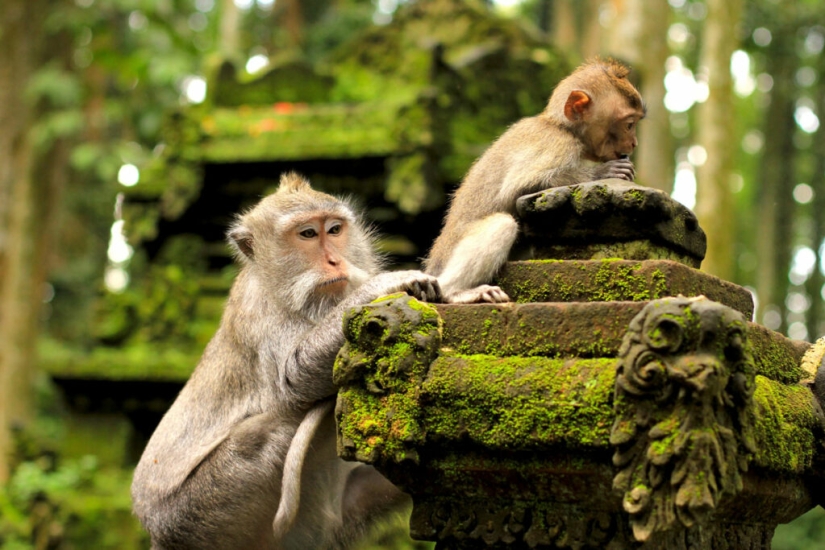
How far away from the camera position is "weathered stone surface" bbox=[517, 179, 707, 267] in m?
3.01

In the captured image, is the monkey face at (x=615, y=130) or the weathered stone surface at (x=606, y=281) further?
the monkey face at (x=615, y=130)

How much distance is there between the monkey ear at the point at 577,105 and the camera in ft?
13.2

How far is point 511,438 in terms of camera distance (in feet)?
8.76

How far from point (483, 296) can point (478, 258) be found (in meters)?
0.24

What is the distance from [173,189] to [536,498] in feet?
19.6

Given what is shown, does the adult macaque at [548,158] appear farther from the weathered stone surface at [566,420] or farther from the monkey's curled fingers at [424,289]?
the weathered stone surface at [566,420]

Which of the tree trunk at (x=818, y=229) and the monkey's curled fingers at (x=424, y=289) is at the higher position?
the tree trunk at (x=818, y=229)

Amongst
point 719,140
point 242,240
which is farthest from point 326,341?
point 719,140

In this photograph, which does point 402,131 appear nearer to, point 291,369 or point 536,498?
point 291,369

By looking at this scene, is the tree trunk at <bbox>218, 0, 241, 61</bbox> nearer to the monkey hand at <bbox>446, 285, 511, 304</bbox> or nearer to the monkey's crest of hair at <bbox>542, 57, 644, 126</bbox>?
the monkey's crest of hair at <bbox>542, 57, 644, 126</bbox>

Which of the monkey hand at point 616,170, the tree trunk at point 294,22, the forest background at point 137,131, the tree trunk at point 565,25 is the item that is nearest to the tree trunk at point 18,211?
the forest background at point 137,131

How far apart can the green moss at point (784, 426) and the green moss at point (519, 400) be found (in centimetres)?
51

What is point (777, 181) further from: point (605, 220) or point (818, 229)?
point (605, 220)

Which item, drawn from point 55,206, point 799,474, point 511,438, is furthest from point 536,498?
point 55,206
